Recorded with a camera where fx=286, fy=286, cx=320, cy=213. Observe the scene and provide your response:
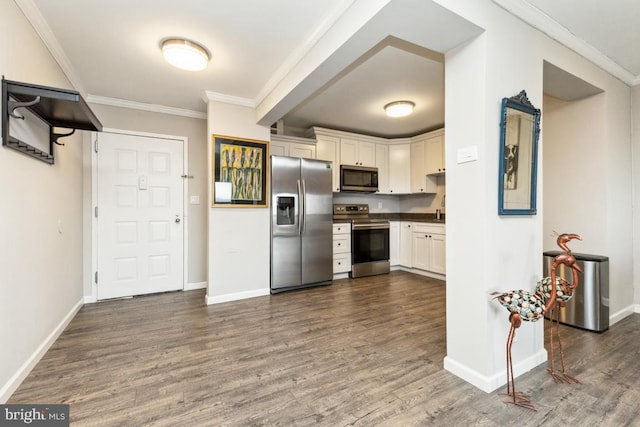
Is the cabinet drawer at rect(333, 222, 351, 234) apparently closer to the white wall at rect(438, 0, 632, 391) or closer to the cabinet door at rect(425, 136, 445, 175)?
the cabinet door at rect(425, 136, 445, 175)

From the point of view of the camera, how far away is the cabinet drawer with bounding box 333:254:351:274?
4438 mm

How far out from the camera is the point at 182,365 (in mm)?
2004

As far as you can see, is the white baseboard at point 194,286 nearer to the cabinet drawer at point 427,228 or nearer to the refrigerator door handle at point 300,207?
the refrigerator door handle at point 300,207

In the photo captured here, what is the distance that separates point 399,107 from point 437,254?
7.45 ft

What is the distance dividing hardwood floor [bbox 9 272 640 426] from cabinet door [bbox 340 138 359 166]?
2584mm

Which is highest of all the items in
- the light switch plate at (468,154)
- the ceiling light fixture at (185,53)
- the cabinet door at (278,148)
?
the ceiling light fixture at (185,53)

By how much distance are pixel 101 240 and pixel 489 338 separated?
13.2 ft

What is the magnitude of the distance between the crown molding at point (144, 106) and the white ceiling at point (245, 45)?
13 mm

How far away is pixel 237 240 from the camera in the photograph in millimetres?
3502

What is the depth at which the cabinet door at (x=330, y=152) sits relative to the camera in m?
4.52

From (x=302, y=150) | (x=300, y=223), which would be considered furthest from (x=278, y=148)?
(x=300, y=223)

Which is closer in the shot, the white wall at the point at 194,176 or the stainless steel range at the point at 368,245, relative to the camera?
the white wall at the point at 194,176

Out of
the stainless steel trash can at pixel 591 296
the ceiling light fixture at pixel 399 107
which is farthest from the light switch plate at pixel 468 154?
the ceiling light fixture at pixel 399 107

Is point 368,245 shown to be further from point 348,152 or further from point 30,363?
point 30,363
